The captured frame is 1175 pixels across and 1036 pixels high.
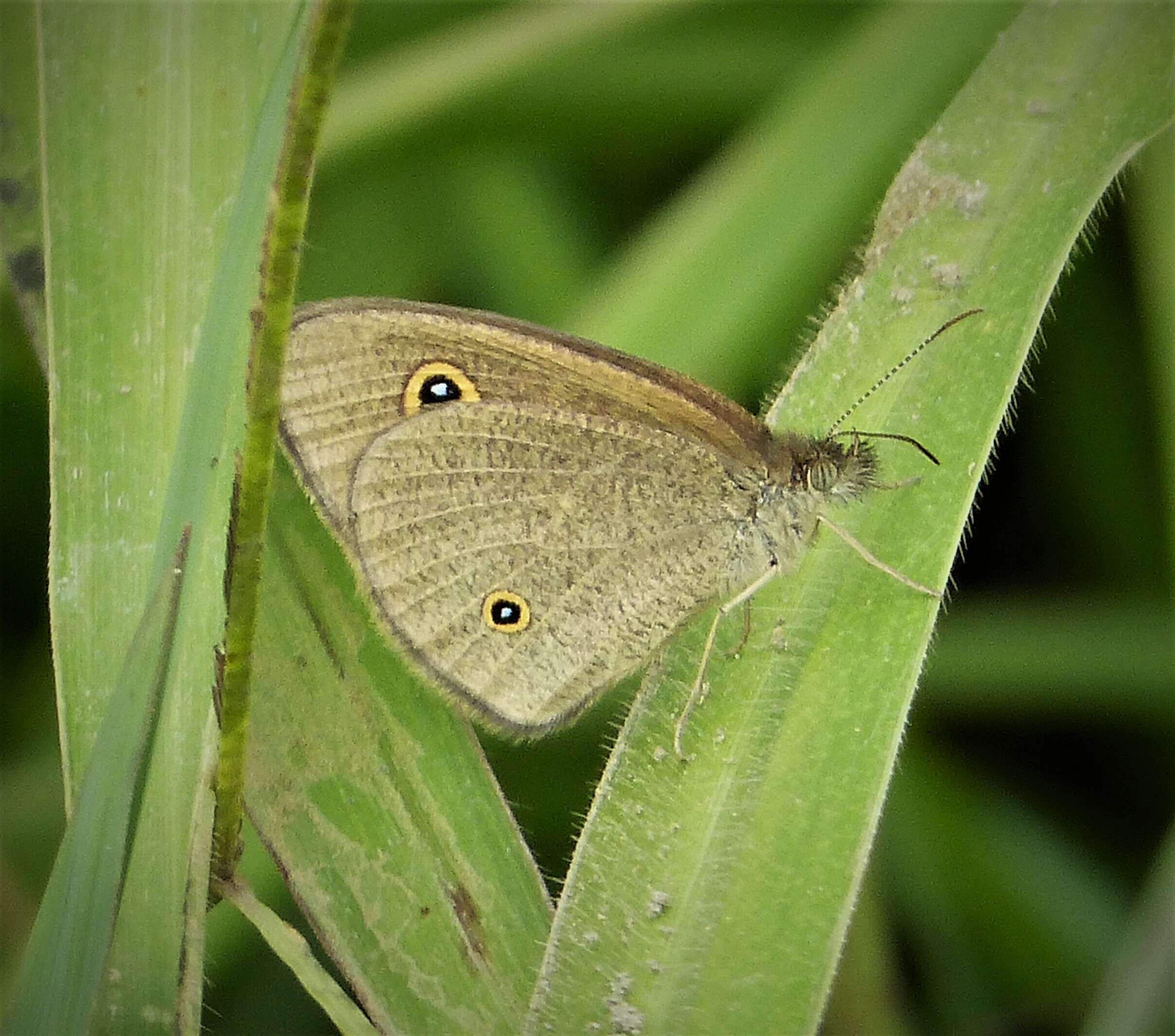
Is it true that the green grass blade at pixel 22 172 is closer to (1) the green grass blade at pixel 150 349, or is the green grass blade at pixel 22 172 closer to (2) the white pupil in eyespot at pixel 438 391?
(1) the green grass blade at pixel 150 349

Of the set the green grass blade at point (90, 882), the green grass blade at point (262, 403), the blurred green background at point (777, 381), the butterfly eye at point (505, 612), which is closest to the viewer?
the green grass blade at point (262, 403)

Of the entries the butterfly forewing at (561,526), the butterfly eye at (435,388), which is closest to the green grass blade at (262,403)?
the butterfly forewing at (561,526)

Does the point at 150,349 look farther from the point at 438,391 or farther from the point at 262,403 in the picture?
the point at 262,403

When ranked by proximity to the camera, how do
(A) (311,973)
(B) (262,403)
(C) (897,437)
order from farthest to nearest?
(C) (897,437) < (A) (311,973) < (B) (262,403)

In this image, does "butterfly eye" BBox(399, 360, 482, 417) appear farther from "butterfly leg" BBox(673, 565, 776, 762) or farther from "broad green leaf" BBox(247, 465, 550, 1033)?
"butterfly leg" BBox(673, 565, 776, 762)

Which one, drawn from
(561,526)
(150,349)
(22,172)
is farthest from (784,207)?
(22,172)

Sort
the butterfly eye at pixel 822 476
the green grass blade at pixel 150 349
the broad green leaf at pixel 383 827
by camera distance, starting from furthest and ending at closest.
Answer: the butterfly eye at pixel 822 476 < the broad green leaf at pixel 383 827 < the green grass blade at pixel 150 349

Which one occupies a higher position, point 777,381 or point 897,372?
point 777,381
